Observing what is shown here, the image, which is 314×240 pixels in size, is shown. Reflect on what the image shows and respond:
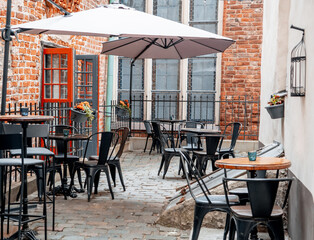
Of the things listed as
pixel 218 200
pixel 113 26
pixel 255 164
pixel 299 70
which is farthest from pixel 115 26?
pixel 255 164

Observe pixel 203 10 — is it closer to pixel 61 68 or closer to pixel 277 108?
pixel 61 68

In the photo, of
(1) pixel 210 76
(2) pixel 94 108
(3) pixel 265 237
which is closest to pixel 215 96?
(1) pixel 210 76

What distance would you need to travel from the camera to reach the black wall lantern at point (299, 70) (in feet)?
13.6

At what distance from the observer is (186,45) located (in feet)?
24.6

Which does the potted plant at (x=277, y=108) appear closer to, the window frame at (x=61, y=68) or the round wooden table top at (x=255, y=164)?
the round wooden table top at (x=255, y=164)

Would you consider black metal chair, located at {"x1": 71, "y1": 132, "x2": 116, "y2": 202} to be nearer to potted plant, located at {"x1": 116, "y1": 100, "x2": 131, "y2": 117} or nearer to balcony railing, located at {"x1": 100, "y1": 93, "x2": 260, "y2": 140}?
balcony railing, located at {"x1": 100, "y1": 93, "x2": 260, "y2": 140}

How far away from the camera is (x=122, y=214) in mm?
5656

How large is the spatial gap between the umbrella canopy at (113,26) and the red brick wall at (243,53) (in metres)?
6.06

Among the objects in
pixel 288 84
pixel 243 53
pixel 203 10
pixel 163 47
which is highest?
pixel 203 10

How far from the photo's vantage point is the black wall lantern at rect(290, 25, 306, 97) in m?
4.16

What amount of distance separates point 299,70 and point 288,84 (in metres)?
1.09

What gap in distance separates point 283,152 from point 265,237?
1.16 meters

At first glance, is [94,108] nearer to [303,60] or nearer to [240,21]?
[240,21]

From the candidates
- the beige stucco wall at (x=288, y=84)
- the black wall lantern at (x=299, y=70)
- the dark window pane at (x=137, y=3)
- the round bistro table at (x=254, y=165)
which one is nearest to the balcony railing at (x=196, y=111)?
the dark window pane at (x=137, y=3)
